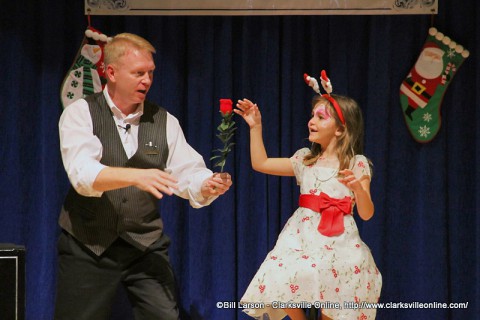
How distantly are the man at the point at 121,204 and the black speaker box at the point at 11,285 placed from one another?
0.47 meters

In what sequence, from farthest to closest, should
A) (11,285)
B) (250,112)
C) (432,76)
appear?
(432,76) → (250,112) → (11,285)

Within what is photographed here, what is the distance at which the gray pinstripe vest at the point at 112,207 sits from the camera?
127 inches

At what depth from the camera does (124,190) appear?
3.25 meters

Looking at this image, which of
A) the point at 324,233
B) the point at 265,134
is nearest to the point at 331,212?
the point at 324,233

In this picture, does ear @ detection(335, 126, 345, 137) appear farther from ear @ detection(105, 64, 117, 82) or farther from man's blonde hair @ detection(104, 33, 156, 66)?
ear @ detection(105, 64, 117, 82)

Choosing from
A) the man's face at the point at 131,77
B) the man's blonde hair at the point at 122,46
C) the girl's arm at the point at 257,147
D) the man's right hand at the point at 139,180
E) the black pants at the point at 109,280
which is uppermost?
the man's blonde hair at the point at 122,46

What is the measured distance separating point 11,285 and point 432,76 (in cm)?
275

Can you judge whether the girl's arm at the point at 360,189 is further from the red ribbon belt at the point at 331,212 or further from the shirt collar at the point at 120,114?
the shirt collar at the point at 120,114

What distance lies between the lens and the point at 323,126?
3760 mm

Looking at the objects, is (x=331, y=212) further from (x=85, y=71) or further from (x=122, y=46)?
(x=85, y=71)

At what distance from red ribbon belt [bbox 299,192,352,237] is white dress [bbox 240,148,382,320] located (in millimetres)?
24

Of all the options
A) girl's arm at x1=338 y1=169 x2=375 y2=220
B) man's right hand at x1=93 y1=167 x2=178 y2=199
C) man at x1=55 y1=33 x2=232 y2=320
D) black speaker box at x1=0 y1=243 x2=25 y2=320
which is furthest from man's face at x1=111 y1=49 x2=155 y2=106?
girl's arm at x1=338 y1=169 x2=375 y2=220

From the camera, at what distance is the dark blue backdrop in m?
4.47

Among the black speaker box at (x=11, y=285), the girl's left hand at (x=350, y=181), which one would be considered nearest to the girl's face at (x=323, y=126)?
the girl's left hand at (x=350, y=181)
